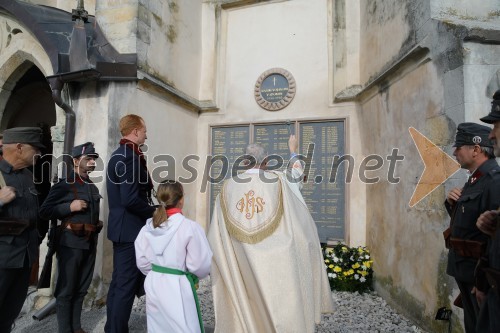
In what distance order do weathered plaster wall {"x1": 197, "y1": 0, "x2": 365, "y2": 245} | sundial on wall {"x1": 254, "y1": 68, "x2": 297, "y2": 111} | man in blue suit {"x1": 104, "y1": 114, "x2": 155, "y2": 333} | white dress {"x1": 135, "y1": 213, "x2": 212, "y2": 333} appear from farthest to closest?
sundial on wall {"x1": 254, "y1": 68, "x2": 297, "y2": 111} → weathered plaster wall {"x1": 197, "y1": 0, "x2": 365, "y2": 245} → man in blue suit {"x1": 104, "y1": 114, "x2": 155, "y2": 333} → white dress {"x1": 135, "y1": 213, "x2": 212, "y2": 333}

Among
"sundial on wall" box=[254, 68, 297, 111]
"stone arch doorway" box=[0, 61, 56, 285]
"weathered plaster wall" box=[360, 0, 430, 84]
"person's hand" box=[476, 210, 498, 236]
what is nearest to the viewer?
"person's hand" box=[476, 210, 498, 236]

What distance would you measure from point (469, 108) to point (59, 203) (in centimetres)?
373

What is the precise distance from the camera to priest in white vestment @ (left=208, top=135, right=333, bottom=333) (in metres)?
2.86

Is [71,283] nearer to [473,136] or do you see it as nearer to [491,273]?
[491,273]

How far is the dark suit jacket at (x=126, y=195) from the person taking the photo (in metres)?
2.99

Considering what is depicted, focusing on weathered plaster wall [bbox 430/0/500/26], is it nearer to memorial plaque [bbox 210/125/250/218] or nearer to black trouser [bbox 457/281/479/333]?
black trouser [bbox 457/281/479/333]

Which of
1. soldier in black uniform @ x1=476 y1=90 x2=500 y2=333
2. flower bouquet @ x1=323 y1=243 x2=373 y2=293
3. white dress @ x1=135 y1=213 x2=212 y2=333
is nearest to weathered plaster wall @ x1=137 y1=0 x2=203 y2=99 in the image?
white dress @ x1=135 y1=213 x2=212 y2=333

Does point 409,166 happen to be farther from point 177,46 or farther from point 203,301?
point 177,46

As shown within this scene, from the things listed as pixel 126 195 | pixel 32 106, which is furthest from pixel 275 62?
pixel 32 106

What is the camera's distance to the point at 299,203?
318cm

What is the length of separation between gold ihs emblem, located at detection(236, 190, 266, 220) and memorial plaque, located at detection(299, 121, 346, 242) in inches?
110

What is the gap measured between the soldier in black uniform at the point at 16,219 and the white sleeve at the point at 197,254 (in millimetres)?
1171

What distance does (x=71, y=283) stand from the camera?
10.8 feet

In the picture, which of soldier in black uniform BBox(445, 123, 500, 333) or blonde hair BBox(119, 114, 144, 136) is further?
blonde hair BBox(119, 114, 144, 136)
